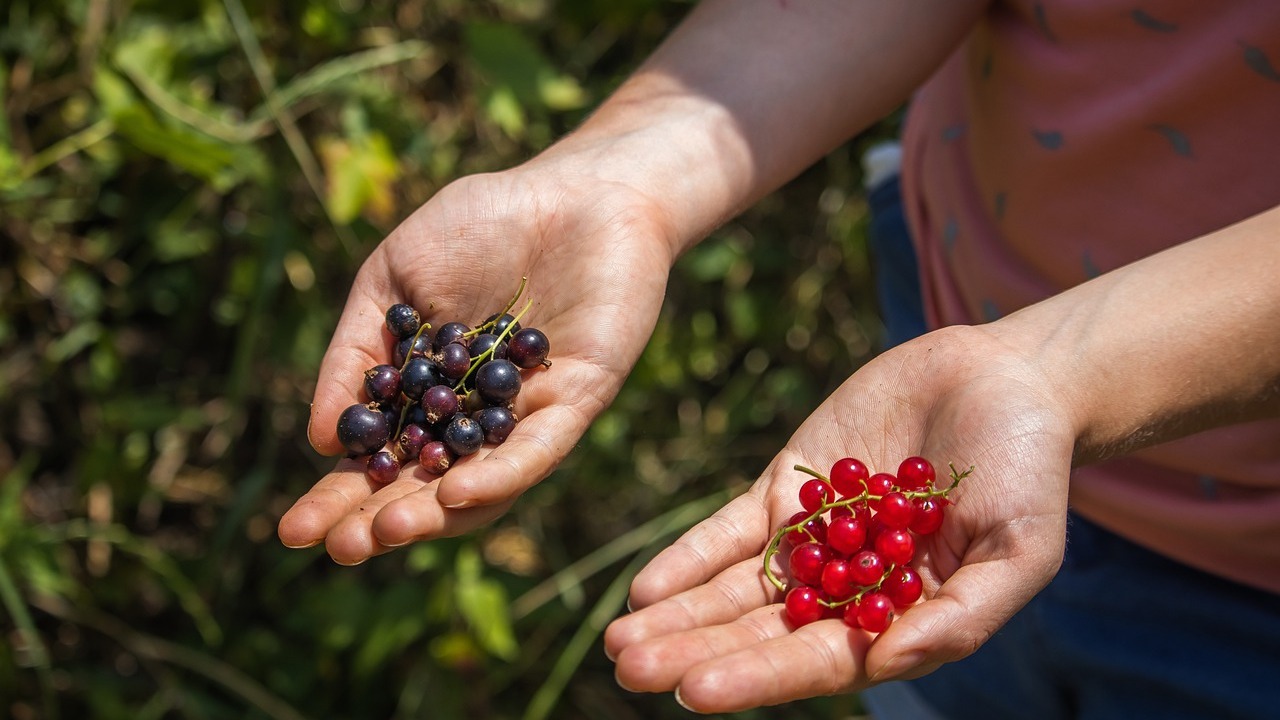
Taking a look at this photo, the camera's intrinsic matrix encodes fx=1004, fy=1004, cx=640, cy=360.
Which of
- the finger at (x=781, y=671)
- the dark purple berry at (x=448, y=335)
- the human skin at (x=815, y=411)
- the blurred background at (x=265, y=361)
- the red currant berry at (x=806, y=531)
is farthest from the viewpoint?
the blurred background at (x=265, y=361)

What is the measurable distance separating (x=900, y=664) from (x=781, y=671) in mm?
134

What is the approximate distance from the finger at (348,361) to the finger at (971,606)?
87cm

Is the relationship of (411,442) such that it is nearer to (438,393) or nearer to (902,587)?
(438,393)

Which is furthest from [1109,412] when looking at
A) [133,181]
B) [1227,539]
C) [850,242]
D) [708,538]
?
[133,181]

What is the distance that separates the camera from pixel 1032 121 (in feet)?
5.36

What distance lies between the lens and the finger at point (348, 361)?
1.54 meters

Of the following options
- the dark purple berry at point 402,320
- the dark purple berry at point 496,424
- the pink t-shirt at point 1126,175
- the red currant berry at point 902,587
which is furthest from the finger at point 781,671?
the dark purple berry at point 402,320

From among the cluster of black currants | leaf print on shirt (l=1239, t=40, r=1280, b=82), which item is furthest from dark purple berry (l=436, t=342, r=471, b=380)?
leaf print on shirt (l=1239, t=40, r=1280, b=82)

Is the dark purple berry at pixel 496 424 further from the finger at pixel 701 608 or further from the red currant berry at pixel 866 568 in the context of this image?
the red currant berry at pixel 866 568

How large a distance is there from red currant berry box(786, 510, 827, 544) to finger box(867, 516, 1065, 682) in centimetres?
25

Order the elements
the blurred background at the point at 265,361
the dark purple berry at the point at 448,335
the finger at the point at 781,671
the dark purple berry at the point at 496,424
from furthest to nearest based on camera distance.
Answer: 1. the blurred background at the point at 265,361
2. the dark purple berry at the point at 448,335
3. the dark purple berry at the point at 496,424
4. the finger at the point at 781,671

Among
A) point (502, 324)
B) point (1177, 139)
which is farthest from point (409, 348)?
point (1177, 139)

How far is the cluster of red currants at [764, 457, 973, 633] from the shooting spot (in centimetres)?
130

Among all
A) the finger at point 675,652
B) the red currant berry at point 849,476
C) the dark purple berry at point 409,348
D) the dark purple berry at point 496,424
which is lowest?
the red currant berry at point 849,476
